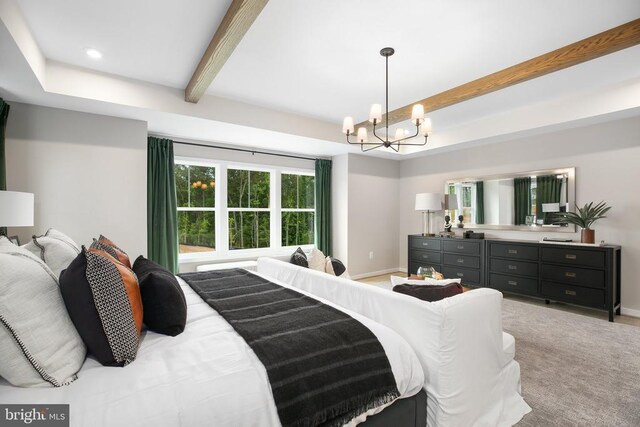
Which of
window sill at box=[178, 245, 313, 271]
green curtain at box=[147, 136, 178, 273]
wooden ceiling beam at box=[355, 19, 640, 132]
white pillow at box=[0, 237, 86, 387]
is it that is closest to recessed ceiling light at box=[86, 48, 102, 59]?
green curtain at box=[147, 136, 178, 273]

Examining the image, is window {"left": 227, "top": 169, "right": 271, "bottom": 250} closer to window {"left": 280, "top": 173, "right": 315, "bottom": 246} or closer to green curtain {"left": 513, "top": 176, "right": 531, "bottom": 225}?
window {"left": 280, "top": 173, "right": 315, "bottom": 246}

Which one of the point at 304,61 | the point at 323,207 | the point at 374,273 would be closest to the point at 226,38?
the point at 304,61

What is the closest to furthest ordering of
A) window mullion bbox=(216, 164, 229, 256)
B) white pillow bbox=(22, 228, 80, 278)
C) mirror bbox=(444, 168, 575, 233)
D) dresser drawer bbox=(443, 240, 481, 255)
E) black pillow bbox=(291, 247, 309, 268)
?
1. white pillow bbox=(22, 228, 80, 278)
2. mirror bbox=(444, 168, 575, 233)
3. black pillow bbox=(291, 247, 309, 268)
4. dresser drawer bbox=(443, 240, 481, 255)
5. window mullion bbox=(216, 164, 229, 256)

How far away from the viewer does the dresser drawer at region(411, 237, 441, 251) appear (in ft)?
16.6

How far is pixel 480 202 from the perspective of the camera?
5047 millimetres

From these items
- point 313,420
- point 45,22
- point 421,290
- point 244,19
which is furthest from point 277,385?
point 45,22

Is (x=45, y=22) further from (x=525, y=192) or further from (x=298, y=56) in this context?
(x=525, y=192)

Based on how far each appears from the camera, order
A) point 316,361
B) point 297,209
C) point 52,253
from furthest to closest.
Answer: point 297,209 → point 52,253 → point 316,361

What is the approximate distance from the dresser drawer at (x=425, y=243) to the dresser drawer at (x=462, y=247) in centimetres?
14

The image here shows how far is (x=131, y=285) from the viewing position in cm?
134

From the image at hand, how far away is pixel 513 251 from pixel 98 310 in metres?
4.62

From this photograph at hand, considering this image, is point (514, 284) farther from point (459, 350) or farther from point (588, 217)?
point (459, 350)

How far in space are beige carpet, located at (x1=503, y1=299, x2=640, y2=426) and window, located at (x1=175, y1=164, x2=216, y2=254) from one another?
4167 millimetres

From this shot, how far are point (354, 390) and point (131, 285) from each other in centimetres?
106
